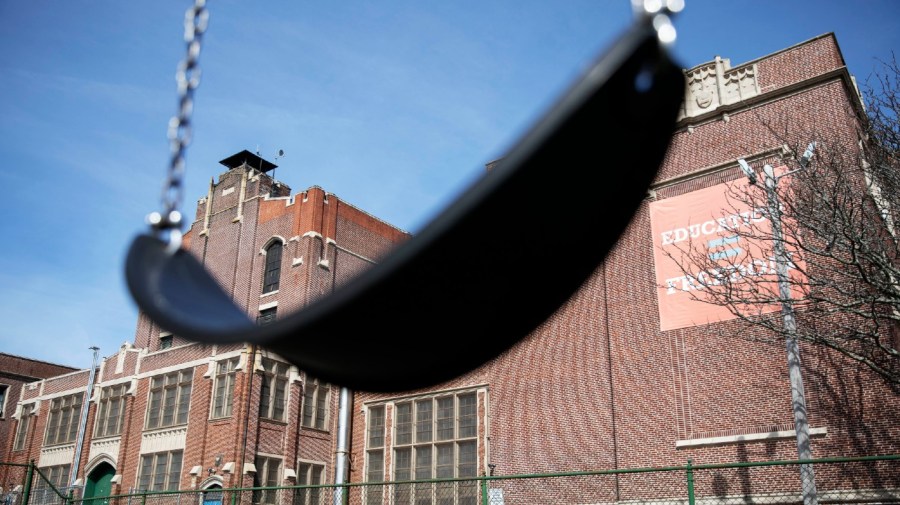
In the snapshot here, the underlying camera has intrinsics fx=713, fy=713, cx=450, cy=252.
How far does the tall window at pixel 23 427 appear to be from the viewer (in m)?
31.3

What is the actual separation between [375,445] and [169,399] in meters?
8.07

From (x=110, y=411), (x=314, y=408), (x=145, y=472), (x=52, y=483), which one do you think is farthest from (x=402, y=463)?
(x=52, y=483)

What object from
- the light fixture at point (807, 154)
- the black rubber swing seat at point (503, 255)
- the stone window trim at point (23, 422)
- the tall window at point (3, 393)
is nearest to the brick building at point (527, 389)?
the light fixture at point (807, 154)

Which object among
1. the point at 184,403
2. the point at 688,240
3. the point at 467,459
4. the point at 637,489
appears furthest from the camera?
the point at 184,403

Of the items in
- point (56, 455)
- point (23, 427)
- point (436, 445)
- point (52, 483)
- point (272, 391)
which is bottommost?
point (52, 483)

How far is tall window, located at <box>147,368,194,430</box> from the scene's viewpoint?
24.2 m

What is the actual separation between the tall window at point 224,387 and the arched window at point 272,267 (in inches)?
126

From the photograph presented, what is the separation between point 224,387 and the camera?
75.4 feet

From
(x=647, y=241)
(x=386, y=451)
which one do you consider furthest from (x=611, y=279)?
(x=386, y=451)

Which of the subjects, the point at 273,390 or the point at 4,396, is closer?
the point at 273,390

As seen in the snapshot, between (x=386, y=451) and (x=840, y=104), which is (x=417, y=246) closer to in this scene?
(x=840, y=104)

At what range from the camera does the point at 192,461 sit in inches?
888

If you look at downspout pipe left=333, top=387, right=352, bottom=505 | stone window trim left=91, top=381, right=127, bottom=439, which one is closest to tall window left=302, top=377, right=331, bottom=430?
A: downspout pipe left=333, top=387, right=352, bottom=505

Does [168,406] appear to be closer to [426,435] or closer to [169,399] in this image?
[169,399]
